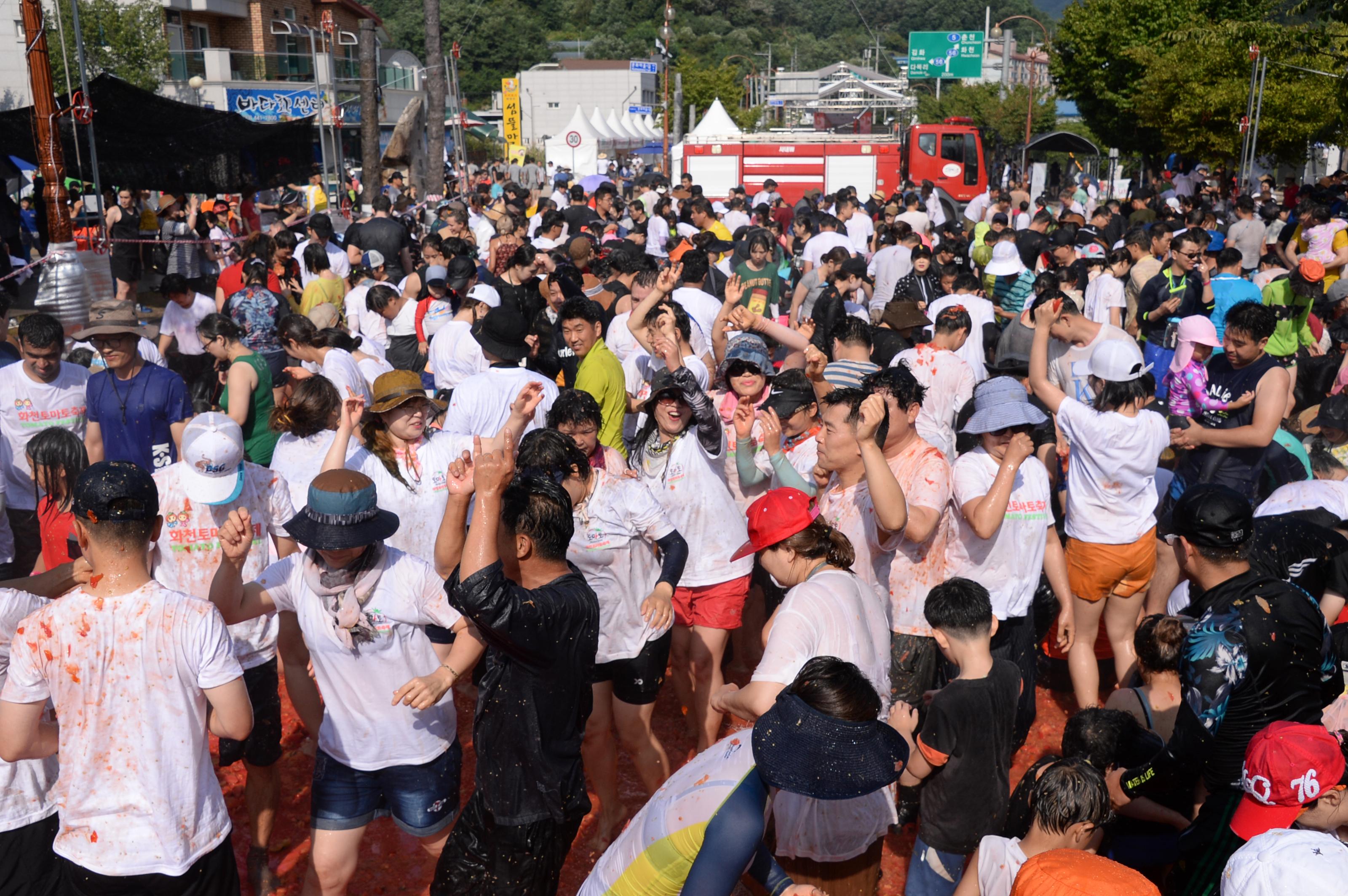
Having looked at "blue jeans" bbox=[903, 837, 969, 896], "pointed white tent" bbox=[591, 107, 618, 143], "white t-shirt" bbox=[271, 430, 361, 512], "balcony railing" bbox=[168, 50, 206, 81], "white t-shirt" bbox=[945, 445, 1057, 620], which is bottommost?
"blue jeans" bbox=[903, 837, 969, 896]

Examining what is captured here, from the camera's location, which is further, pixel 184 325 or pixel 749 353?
pixel 184 325

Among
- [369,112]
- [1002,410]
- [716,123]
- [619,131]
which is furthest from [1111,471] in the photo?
[619,131]

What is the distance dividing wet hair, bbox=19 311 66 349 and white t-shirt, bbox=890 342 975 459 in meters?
4.60

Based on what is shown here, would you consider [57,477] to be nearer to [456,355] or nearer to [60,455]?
[60,455]

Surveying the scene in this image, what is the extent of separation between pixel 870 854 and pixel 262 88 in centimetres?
3970

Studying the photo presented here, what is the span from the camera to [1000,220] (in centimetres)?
1362

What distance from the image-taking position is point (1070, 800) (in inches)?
114

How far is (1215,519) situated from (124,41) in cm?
3764

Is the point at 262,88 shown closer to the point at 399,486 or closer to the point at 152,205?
the point at 152,205

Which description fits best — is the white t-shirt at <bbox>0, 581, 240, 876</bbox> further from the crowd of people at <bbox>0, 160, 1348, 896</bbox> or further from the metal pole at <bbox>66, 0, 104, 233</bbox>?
the metal pole at <bbox>66, 0, 104, 233</bbox>

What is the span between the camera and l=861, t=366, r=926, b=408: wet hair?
A: 169 inches

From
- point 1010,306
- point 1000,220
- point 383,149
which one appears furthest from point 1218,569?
point 383,149

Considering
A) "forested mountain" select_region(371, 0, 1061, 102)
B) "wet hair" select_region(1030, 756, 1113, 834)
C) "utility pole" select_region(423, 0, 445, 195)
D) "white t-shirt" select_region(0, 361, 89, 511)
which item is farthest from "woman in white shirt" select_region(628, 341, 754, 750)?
"forested mountain" select_region(371, 0, 1061, 102)

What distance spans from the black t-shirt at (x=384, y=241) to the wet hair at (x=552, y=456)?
27.4 ft
